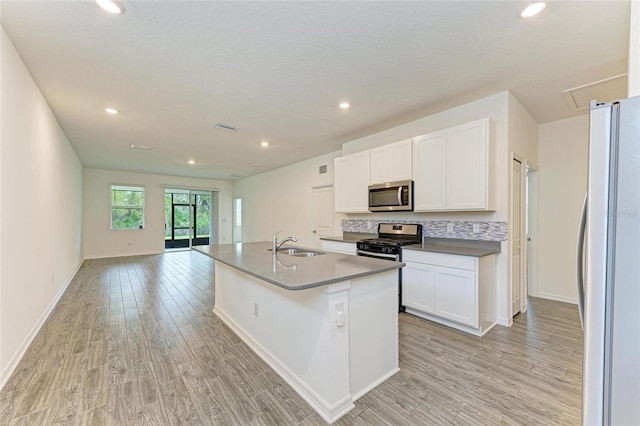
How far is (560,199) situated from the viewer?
392cm

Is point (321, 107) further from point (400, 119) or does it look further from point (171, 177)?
point (171, 177)

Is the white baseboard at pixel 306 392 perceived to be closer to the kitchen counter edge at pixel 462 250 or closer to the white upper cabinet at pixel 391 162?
the kitchen counter edge at pixel 462 250

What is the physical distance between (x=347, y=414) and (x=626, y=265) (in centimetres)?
163

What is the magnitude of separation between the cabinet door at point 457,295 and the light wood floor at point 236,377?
19 centimetres

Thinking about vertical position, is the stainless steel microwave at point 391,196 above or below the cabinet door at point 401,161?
below

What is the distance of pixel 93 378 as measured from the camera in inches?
83.3

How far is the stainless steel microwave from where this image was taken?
3.62m

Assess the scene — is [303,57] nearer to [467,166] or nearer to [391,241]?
[467,166]

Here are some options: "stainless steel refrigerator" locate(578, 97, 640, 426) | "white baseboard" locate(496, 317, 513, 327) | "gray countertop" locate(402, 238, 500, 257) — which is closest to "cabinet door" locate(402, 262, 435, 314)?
"gray countertop" locate(402, 238, 500, 257)

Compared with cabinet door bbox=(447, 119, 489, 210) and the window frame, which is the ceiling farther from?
the window frame

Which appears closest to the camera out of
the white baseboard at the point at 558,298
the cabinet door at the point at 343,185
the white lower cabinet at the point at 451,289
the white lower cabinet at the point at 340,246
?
the white lower cabinet at the point at 451,289

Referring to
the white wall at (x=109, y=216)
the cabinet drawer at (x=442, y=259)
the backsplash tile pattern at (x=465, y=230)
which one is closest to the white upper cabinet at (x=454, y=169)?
the backsplash tile pattern at (x=465, y=230)

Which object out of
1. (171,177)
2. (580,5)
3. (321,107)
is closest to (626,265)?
(580,5)

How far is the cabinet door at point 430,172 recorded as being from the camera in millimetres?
3307
